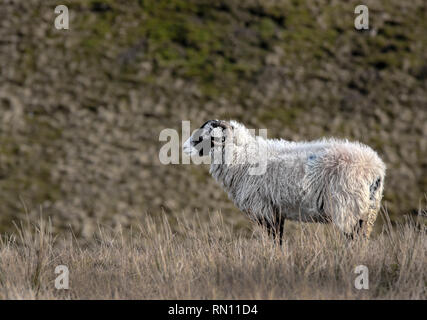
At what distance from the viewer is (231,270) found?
5.35m

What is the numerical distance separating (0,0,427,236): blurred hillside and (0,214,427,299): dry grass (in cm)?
989

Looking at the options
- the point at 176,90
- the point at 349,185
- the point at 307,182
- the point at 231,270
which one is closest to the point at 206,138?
the point at 307,182

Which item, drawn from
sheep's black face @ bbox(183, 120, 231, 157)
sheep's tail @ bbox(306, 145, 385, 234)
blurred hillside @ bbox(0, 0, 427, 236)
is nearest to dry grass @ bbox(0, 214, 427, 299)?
sheep's tail @ bbox(306, 145, 385, 234)

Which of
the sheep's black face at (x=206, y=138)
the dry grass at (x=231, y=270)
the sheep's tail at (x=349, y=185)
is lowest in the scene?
the dry grass at (x=231, y=270)

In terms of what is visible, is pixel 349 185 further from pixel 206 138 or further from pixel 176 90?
pixel 176 90

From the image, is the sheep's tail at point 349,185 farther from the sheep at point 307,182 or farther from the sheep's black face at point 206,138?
the sheep's black face at point 206,138

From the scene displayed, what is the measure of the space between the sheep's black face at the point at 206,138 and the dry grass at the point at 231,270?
1.87 metres

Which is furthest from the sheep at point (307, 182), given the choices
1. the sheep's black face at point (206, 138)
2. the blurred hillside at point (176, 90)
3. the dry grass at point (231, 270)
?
the blurred hillside at point (176, 90)

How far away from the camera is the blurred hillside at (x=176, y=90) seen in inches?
669

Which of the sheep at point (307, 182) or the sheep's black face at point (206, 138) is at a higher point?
the sheep's black face at point (206, 138)

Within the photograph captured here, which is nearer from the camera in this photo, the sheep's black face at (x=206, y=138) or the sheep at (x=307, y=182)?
the sheep at (x=307, y=182)

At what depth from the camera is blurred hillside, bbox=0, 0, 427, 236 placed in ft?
55.8

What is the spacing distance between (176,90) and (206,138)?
534 inches
